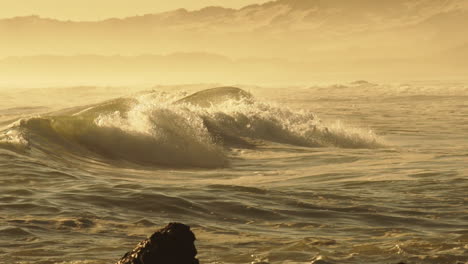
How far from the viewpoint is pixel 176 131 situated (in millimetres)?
19656

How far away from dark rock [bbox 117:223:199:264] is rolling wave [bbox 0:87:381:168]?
1115cm

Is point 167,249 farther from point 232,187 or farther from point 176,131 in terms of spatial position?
point 176,131

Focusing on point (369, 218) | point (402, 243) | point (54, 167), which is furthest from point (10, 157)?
point (402, 243)

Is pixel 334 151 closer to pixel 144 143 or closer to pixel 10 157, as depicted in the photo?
pixel 144 143

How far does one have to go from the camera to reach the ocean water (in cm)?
888

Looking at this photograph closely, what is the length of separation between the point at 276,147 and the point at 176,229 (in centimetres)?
1491

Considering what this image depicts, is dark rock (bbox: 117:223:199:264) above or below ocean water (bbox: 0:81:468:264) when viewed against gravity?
above

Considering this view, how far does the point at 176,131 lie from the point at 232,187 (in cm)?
684

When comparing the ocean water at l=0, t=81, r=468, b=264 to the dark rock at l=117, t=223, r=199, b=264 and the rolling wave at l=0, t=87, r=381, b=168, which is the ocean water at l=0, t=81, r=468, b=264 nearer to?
the rolling wave at l=0, t=87, r=381, b=168

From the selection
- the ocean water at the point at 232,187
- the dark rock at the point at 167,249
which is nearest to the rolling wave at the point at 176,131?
the ocean water at the point at 232,187

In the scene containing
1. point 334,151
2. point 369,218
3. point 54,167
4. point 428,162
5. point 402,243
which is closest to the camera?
point 402,243

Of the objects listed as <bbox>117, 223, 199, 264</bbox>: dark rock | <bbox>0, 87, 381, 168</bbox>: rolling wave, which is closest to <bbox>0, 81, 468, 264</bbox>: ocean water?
<bbox>0, 87, 381, 168</bbox>: rolling wave

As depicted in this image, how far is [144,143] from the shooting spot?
713 inches

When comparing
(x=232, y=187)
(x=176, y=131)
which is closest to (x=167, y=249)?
(x=232, y=187)
